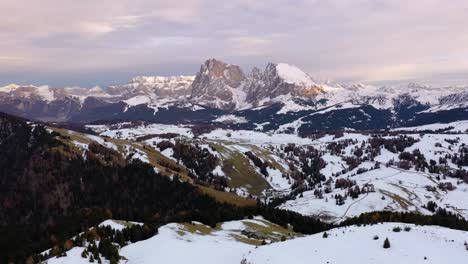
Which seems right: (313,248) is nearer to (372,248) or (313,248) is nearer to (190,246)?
(372,248)

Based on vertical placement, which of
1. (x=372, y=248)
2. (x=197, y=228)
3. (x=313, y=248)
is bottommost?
(x=197, y=228)

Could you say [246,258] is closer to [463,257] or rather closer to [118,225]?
[463,257]

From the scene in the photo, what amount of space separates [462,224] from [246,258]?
41555mm

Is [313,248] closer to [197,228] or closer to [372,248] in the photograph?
[372,248]

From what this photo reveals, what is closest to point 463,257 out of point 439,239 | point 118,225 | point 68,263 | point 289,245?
point 439,239

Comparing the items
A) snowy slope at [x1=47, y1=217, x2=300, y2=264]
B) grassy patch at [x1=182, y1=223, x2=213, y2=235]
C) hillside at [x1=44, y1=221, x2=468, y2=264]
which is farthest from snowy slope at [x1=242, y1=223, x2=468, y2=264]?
grassy patch at [x1=182, y1=223, x2=213, y2=235]

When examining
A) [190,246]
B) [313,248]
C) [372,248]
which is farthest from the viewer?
[190,246]

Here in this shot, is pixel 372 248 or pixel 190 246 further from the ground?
pixel 372 248

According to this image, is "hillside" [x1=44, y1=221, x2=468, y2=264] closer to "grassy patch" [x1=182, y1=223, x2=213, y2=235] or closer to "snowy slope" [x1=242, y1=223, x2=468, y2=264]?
"snowy slope" [x1=242, y1=223, x2=468, y2=264]

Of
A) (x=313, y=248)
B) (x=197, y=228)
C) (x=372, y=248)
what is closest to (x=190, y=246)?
(x=197, y=228)

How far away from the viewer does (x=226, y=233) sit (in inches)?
3484

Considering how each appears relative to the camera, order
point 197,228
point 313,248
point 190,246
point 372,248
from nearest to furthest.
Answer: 1. point 372,248
2. point 313,248
3. point 190,246
4. point 197,228

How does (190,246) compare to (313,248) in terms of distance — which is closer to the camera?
(313,248)

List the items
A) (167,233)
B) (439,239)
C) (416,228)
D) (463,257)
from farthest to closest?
(167,233), (416,228), (439,239), (463,257)
